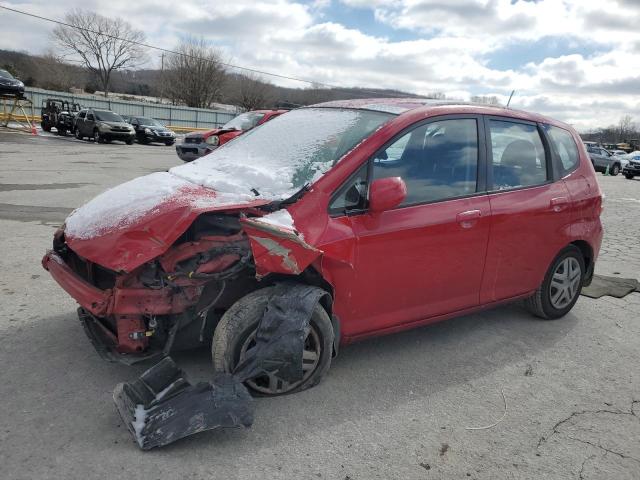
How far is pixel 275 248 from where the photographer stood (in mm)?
2762

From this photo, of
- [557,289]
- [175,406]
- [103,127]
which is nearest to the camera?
[175,406]

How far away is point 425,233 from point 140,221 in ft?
5.70

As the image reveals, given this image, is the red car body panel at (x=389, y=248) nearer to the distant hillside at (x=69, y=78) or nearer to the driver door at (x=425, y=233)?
the driver door at (x=425, y=233)

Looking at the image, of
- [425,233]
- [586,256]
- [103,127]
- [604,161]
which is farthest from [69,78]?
[425,233]

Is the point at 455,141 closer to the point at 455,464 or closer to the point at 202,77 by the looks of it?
the point at 455,464

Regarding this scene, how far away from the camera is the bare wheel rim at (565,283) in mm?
4453

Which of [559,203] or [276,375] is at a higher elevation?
[559,203]

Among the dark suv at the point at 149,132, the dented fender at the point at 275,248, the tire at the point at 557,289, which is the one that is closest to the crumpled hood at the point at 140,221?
the dented fender at the point at 275,248

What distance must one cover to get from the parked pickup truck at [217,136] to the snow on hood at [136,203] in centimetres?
1043

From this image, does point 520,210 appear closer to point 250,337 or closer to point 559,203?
point 559,203

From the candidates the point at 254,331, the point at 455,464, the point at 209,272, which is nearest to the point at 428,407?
the point at 455,464

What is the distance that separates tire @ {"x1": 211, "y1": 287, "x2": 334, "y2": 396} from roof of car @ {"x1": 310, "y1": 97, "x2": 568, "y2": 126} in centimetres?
155

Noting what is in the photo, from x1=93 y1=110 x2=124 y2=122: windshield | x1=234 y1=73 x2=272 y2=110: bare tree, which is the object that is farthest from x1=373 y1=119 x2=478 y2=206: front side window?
x1=234 y1=73 x2=272 y2=110: bare tree

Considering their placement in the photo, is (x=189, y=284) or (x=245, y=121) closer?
(x=189, y=284)
